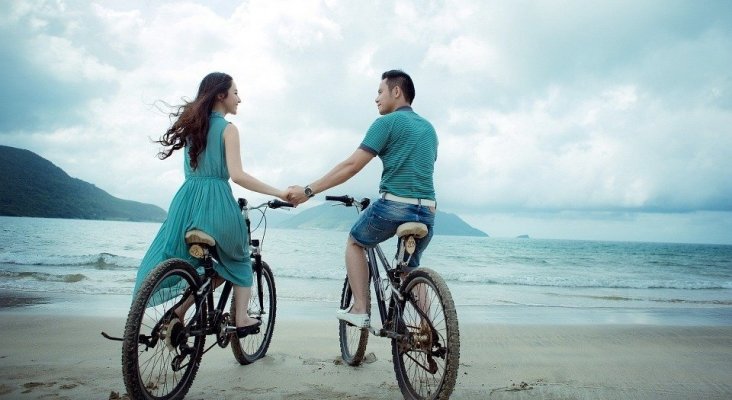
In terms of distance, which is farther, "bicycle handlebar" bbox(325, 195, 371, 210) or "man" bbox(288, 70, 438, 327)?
"bicycle handlebar" bbox(325, 195, 371, 210)

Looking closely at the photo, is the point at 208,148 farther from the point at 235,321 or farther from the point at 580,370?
the point at 580,370

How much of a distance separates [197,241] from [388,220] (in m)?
1.15

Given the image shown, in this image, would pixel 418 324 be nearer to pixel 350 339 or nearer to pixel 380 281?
pixel 380 281

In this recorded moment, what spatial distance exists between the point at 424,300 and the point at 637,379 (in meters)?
2.19

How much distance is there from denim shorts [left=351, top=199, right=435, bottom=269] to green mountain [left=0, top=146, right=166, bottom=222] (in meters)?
129

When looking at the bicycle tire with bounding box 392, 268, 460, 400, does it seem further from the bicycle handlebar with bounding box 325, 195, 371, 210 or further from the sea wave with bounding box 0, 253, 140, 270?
the sea wave with bounding box 0, 253, 140, 270

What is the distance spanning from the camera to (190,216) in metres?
2.97

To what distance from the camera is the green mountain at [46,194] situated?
117812 mm

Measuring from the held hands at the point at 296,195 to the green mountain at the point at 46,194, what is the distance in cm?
12827

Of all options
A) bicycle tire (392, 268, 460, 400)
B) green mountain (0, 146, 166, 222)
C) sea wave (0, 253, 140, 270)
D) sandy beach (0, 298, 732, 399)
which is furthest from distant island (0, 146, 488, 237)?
bicycle tire (392, 268, 460, 400)

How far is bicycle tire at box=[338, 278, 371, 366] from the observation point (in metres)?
3.89

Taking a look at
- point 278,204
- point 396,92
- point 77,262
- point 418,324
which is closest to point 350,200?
point 278,204

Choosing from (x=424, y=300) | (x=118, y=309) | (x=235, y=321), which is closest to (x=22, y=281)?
(x=118, y=309)

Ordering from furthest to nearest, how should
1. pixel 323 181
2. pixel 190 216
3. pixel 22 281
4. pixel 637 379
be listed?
pixel 22 281
pixel 637 379
pixel 323 181
pixel 190 216
